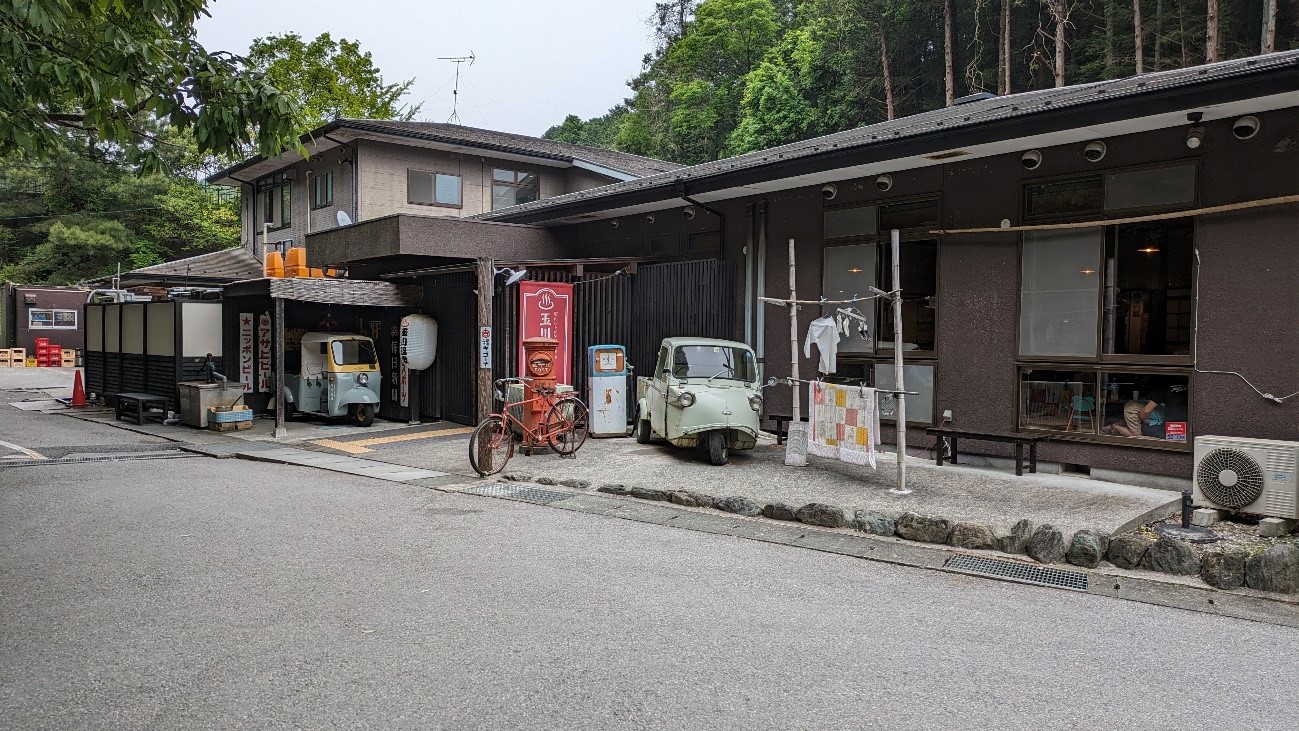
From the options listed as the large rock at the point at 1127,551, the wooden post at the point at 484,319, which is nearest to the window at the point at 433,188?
the wooden post at the point at 484,319

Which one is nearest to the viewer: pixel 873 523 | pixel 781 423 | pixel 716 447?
pixel 873 523

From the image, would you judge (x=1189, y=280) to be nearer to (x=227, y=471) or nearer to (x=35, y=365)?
(x=227, y=471)

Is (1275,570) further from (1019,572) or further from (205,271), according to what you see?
(205,271)

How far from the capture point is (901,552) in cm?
740

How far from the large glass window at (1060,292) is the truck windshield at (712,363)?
3684mm

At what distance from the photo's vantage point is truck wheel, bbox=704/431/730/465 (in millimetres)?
11359

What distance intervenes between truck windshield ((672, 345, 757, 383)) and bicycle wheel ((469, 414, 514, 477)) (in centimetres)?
252

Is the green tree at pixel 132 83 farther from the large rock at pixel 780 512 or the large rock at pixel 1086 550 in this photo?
the large rock at pixel 1086 550

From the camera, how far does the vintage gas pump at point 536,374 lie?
488 inches

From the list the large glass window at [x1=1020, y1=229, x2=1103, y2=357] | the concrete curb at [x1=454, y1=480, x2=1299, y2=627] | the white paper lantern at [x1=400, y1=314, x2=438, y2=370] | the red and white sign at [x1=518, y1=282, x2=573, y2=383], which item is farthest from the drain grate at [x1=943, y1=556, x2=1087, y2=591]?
the white paper lantern at [x1=400, y1=314, x2=438, y2=370]

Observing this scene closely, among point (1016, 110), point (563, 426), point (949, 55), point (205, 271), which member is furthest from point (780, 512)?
point (949, 55)

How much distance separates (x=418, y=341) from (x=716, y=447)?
7.93 meters

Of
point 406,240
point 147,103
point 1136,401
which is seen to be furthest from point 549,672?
point 406,240

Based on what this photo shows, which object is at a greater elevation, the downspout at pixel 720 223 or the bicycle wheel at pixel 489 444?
the downspout at pixel 720 223
